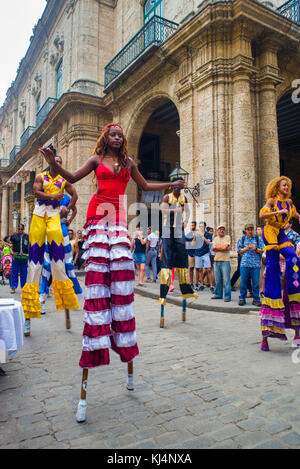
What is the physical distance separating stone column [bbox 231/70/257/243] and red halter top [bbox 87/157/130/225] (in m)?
7.28

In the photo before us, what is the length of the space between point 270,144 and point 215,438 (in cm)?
959

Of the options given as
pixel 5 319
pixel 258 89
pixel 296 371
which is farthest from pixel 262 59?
pixel 5 319

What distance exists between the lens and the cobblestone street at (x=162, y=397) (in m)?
2.03

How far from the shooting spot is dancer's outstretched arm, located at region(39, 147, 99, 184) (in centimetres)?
253

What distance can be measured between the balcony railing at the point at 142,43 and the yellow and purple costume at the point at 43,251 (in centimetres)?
954

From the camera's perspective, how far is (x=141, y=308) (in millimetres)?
6719

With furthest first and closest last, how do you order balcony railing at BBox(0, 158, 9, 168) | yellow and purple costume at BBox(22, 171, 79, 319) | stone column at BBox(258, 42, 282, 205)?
balcony railing at BBox(0, 158, 9, 168) < stone column at BBox(258, 42, 282, 205) < yellow and purple costume at BBox(22, 171, 79, 319)

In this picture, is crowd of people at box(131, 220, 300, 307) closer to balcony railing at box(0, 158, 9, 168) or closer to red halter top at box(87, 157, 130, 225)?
red halter top at box(87, 157, 130, 225)

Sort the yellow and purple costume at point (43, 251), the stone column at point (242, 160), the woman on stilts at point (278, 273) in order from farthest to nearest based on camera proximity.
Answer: the stone column at point (242, 160) → the yellow and purple costume at point (43, 251) → the woman on stilts at point (278, 273)

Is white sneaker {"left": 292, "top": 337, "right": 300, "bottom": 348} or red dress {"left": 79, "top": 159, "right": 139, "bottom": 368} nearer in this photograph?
red dress {"left": 79, "top": 159, "right": 139, "bottom": 368}

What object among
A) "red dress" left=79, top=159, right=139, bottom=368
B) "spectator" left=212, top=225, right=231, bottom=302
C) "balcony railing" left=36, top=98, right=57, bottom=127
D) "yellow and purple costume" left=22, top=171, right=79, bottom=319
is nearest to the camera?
"red dress" left=79, top=159, right=139, bottom=368

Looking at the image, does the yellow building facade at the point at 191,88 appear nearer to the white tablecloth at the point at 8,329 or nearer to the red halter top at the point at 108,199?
the red halter top at the point at 108,199

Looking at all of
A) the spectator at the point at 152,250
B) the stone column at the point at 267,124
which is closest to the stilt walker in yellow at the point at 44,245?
the spectator at the point at 152,250

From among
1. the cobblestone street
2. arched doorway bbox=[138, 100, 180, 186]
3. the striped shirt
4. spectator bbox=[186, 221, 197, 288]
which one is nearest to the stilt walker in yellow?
the cobblestone street
